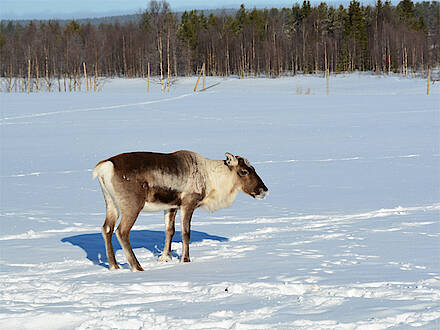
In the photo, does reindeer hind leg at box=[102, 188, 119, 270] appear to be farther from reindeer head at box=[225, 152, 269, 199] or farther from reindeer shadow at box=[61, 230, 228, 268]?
reindeer head at box=[225, 152, 269, 199]

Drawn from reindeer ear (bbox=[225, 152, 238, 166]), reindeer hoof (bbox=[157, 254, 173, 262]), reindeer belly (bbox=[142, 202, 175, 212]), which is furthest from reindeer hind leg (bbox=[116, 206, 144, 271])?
reindeer ear (bbox=[225, 152, 238, 166])

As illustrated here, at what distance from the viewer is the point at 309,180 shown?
14.2m

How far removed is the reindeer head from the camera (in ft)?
23.4

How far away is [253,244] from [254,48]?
282 ft

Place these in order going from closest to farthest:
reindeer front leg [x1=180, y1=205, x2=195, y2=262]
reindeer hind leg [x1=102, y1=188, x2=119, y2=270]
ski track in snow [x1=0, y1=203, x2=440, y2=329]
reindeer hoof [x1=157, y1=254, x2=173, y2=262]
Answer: ski track in snow [x1=0, y1=203, x2=440, y2=329], reindeer hind leg [x1=102, y1=188, x2=119, y2=270], reindeer front leg [x1=180, y1=205, x2=195, y2=262], reindeer hoof [x1=157, y1=254, x2=173, y2=262]

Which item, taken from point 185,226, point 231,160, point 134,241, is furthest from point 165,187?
point 134,241

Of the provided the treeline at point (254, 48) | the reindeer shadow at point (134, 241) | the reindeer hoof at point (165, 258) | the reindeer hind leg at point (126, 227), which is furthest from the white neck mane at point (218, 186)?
the treeline at point (254, 48)

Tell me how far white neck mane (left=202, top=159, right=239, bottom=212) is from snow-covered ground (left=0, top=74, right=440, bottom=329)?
588 mm

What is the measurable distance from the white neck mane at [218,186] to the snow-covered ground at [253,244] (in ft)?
1.93

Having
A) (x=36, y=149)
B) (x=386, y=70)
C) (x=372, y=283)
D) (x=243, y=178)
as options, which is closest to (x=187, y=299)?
(x=372, y=283)

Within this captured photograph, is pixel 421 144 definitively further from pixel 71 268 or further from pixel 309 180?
pixel 71 268

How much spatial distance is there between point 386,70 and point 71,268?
86926 mm

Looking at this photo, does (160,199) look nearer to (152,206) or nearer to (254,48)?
(152,206)

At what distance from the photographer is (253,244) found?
757cm
